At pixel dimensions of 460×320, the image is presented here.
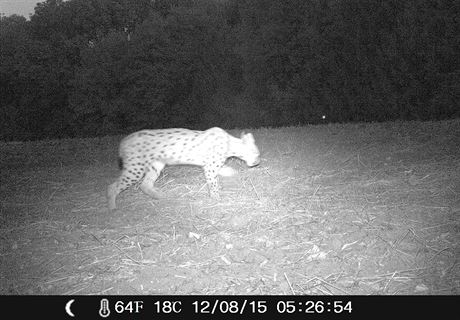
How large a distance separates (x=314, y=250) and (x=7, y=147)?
10.9 meters

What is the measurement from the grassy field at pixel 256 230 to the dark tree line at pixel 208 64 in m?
13.3

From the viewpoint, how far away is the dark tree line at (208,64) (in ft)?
69.0

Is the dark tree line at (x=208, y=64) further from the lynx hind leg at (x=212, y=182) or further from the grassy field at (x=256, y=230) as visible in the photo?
the lynx hind leg at (x=212, y=182)

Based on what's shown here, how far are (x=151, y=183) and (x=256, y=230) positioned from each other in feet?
7.29

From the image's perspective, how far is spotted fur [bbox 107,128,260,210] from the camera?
6.60 meters

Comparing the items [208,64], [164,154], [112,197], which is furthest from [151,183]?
[208,64]

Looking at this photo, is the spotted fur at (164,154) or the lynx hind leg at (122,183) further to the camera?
the spotted fur at (164,154)

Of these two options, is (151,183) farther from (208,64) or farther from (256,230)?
(208,64)

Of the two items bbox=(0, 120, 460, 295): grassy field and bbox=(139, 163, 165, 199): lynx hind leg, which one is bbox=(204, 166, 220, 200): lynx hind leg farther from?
bbox=(139, 163, 165, 199): lynx hind leg

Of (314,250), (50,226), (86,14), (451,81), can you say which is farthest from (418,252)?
(86,14)

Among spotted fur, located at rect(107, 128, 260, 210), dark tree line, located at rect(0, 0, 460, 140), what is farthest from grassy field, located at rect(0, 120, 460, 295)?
dark tree line, located at rect(0, 0, 460, 140)

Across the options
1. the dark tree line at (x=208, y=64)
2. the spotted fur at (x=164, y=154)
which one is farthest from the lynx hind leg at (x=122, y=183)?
the dark tree line at (x=208, y=64)

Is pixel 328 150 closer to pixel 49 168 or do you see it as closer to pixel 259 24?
pixel 49 168

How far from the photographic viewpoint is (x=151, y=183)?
6930 mm
